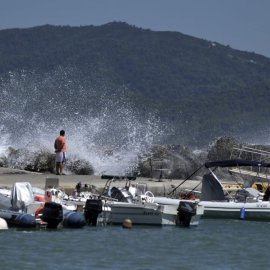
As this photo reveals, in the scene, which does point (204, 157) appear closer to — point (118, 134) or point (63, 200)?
point (118, 134)

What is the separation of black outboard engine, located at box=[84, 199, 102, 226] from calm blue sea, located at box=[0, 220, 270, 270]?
333mm

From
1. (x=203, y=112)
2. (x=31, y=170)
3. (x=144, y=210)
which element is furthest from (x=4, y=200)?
(x=203, y=112)

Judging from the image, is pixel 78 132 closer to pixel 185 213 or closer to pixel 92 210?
pixel 185 213

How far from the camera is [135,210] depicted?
2972 centimetres

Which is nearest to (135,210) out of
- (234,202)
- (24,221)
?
(24,221)

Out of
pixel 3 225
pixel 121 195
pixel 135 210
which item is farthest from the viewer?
pixel 121 195

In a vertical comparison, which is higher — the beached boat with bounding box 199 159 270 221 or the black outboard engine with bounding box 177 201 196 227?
the beached boat with bounding box 199 159 270 221

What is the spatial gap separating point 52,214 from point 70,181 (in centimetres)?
798

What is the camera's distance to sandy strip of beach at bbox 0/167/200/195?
3450cm

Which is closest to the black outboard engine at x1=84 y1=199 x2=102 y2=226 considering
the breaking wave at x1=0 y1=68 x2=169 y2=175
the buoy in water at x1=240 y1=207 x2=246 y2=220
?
the buoy in water at x1=240 y1=207 x2=246 y2=220

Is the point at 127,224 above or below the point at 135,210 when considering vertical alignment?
below

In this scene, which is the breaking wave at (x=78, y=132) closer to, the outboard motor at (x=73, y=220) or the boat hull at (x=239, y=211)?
the boat hull at (x=239, y=211)

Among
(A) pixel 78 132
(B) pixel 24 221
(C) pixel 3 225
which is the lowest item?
(C) pixel 3 225

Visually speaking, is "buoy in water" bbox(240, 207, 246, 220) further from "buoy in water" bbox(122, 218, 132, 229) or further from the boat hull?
"buoy in water" bbox(122, 218, 132, 229)
